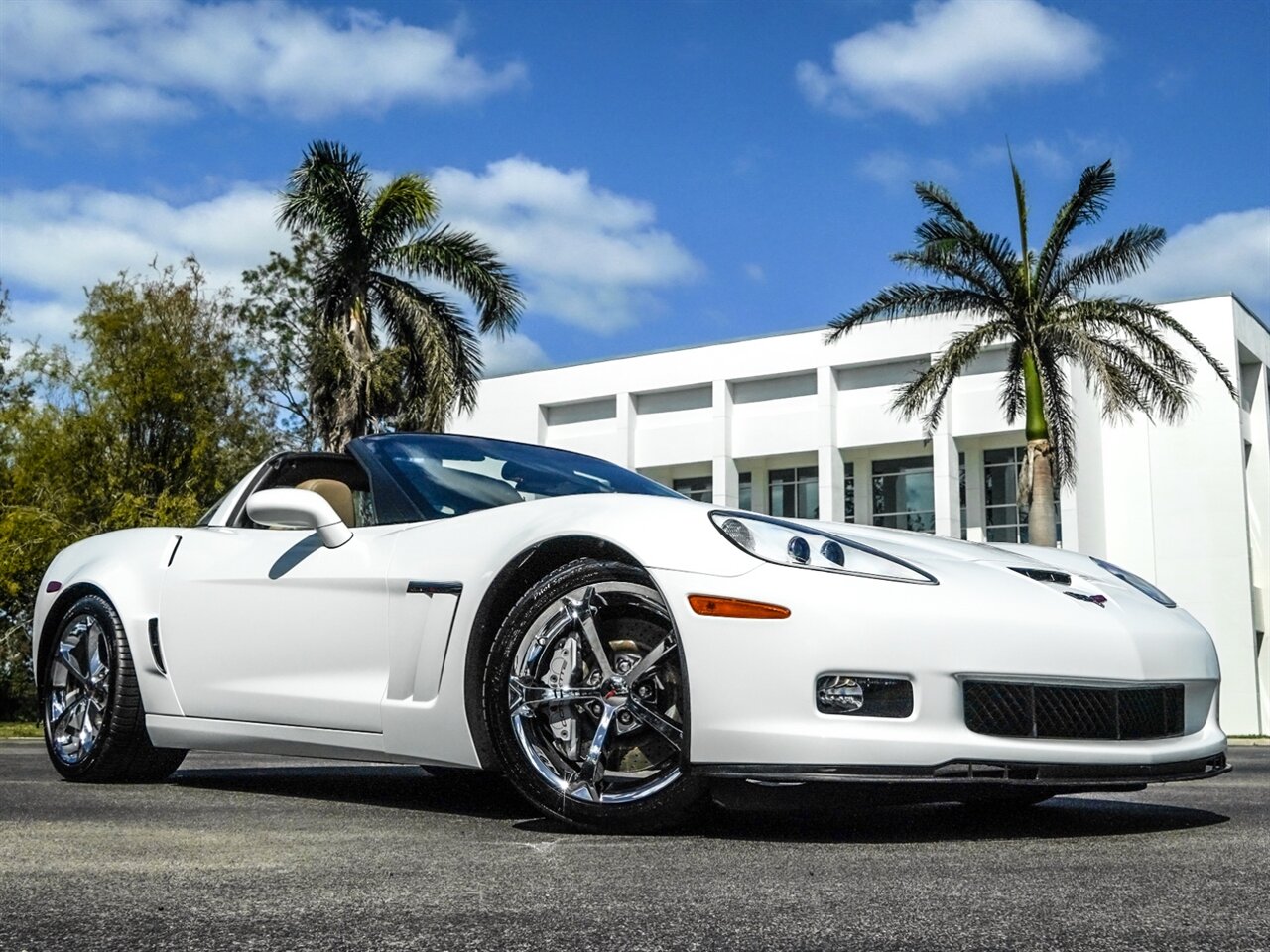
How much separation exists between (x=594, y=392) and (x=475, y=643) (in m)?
45.3

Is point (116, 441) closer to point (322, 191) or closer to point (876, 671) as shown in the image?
point (322, 191)

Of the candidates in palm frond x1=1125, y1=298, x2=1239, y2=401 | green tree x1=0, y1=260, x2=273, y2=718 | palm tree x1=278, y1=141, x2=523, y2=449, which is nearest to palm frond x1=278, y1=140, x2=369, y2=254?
palm tree x1=278, y1=141, x2=523, y2=449

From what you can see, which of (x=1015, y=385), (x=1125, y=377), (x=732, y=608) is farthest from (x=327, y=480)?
(x=1015, y=385)

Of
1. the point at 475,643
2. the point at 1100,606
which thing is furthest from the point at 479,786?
the point at 1100,606

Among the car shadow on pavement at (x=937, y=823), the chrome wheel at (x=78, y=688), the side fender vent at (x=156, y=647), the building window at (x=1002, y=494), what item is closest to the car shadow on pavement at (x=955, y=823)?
the car shadow on pavement at (x=937, y=823)

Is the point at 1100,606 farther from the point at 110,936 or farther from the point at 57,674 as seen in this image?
the point at 57,674

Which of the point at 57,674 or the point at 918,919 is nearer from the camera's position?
the point at 918,919

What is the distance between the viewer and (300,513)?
465cm

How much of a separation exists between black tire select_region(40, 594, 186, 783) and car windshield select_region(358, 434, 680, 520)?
131 centimetres

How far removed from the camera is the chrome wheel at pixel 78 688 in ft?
18.0

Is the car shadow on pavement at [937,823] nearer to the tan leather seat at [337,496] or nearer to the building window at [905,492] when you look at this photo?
the tan leather seat at [337,496]

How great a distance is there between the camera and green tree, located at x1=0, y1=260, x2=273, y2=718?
91.0ft

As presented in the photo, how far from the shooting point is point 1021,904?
2625 millimetres

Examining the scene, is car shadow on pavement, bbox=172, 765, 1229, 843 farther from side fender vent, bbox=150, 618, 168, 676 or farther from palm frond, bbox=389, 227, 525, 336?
palm frond, bbox=389, 227, 525, 336
